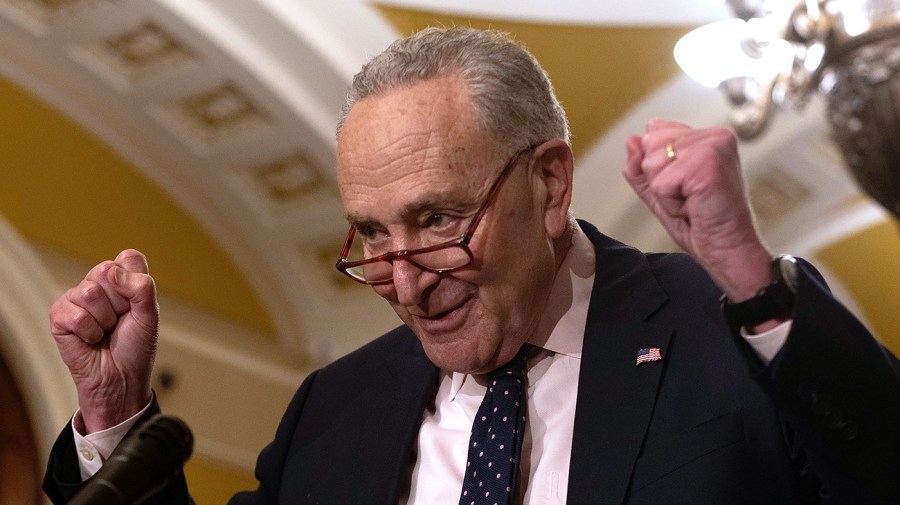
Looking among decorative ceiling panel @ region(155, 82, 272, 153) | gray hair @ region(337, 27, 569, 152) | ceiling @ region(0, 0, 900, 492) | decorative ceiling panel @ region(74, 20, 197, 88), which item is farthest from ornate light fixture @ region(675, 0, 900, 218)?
gray hair @ region(337, 27, 569, 152)

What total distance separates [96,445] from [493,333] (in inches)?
25.0

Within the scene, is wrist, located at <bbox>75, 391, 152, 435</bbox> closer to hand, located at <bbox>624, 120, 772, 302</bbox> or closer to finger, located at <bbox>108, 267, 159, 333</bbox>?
finger, located at <bbox>108, 267, 159, 333</bbox>

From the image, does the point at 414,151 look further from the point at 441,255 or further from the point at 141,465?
the point at 141,465

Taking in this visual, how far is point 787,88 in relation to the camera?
4.56m

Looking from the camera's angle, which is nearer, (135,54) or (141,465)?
(141,465)

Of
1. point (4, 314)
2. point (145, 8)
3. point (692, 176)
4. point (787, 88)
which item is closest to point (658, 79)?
point (787, 88)

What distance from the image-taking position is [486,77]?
1731mm

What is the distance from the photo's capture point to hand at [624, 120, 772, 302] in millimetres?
1264

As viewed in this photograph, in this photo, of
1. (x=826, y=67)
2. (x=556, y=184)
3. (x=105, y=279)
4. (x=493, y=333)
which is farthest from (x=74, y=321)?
(x=826, y=67)

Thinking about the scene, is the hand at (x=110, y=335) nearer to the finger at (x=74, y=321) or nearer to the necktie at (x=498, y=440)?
the finger at (x=74, y=321)

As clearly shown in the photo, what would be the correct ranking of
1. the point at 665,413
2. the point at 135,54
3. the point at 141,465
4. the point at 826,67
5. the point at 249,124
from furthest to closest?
the point at 249,124 < the point at 135,54 < the point at 826,67 < the point at 665,413 < the point at 141,465

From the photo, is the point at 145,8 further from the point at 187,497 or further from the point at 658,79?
the point at 187,497

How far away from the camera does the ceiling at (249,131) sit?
5.24 metres

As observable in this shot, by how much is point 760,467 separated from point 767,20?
3356mm
